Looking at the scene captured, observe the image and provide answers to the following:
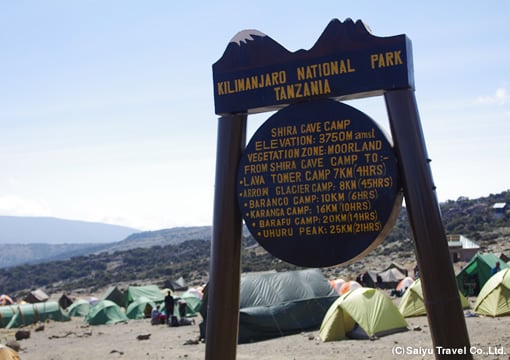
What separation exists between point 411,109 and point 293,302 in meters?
12.3

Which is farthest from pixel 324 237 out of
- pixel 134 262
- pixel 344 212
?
pixel 134 262

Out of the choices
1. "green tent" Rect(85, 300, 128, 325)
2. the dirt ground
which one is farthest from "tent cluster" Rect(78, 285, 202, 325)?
the dirt ground

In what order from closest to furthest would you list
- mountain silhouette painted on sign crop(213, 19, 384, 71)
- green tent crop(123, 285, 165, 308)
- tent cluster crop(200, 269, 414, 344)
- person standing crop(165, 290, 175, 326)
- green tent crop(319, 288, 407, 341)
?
mountain silhouette painted on sign crop(213, 19, 384, 71)
green tent crop(319, 288, 407, 341)
tent cluster crop(200, 269, 414, 344)
person standing crop(165, 290, 175, 326)
green tent crop(123, 285, 165, 308)

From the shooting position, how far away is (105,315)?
26844 mm

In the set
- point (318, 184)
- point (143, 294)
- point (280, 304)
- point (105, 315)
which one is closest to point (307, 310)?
point (280, 304)

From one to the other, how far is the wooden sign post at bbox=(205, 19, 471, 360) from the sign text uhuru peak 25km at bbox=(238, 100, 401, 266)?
0.01 m

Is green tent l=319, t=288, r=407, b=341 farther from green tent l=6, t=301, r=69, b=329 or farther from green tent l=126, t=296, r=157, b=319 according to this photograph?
green tent l=6, t=301, r=69, b=329

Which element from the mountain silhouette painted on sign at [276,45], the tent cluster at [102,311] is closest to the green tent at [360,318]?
the tent cluster at [102,311]

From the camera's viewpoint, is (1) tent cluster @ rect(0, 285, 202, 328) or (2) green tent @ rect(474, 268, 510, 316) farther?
(1) tent cluster @ rect(0, 285, 202, 328)

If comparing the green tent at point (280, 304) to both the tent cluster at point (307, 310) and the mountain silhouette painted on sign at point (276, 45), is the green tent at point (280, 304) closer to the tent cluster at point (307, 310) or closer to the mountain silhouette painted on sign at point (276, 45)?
the tent cluster at point (307, 310)

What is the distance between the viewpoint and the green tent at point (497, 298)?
17172 millimetres

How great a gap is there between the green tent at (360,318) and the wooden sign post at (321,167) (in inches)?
347

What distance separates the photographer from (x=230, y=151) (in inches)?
297

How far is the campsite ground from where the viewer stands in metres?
13.4
